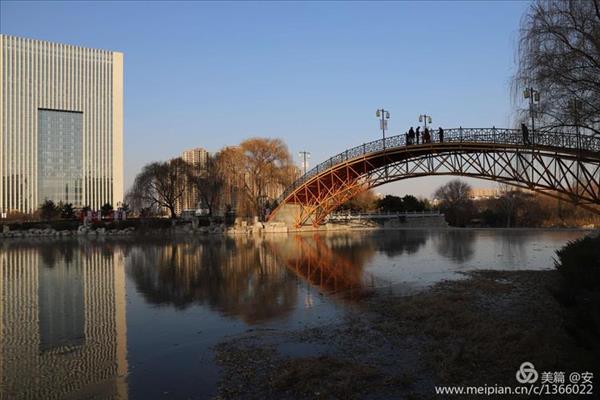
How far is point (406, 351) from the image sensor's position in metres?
8.89

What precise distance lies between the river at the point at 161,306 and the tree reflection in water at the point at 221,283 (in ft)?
0.15

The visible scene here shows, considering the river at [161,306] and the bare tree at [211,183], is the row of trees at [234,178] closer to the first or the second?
the bare tree at [211,183]

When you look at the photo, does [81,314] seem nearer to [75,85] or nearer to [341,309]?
[341,309]

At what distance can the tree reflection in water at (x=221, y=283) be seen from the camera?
14.3 meters

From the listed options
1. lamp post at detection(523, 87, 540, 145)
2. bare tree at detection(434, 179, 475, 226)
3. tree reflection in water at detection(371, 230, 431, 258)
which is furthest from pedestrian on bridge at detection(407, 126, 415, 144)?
bare tree at detection(434, 179, 475, 226)

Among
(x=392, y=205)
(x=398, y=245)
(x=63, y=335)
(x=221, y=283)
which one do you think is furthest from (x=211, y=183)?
(x=63, y=335)

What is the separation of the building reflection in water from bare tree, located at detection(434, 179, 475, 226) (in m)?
78.2

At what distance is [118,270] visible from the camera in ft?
76.2

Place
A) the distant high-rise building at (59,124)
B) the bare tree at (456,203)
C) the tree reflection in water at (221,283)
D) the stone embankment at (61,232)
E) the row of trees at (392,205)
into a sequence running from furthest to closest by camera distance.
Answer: the distant high-rise building at (59,124), the bare tree at (456,203), the row of trees at (392,205), the stone embankment at (61,232), the tree reflection in water at (221,283)

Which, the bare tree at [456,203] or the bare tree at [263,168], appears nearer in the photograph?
the bare tree at [263,168]

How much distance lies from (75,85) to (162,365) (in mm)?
134367

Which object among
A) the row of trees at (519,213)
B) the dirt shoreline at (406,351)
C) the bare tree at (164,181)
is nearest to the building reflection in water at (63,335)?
the dirt shoreline at (406,351)

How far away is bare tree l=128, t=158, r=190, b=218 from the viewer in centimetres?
7069

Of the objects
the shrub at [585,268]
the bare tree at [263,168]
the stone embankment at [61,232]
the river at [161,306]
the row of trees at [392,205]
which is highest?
the bare tree at [263,168]
